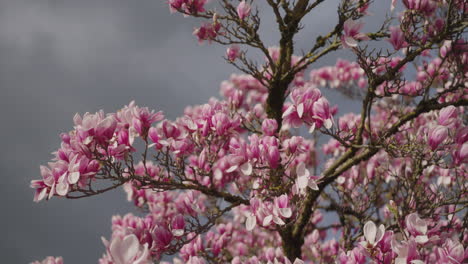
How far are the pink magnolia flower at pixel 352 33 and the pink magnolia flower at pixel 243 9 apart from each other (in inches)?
37.8

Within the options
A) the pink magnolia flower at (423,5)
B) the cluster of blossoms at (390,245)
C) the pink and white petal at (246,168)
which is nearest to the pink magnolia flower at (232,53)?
the pink and white petal at (246,168)

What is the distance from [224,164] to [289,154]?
60.6 inches

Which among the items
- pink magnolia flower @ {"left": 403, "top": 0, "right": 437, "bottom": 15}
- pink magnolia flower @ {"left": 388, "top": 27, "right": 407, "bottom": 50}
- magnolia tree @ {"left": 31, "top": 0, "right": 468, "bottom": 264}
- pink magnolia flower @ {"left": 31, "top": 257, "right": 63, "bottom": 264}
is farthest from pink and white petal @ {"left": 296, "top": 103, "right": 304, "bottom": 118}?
pink magnolia flower @ {"left": 31, "top": 257, "right": 63, "bottom": 264}

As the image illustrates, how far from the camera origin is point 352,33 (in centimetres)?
336

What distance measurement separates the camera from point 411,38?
11.7 feet

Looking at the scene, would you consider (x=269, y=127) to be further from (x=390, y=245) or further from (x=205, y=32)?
(x=205, y=32)

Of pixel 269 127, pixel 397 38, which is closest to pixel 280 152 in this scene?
pixel 269 127

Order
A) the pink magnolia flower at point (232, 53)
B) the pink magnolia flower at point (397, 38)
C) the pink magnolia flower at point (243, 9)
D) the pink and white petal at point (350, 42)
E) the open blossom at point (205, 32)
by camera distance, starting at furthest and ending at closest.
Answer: the open blossom at point (205, 32) → the pink magnolia flower at point (232, 53) → the pink magnolia flower at point (243, 9) → the pink magnolia flower at point (397, 38) → the pink and white petal at point (350, 42)

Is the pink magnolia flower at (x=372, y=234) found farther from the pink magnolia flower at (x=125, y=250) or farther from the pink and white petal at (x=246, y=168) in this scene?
the pink magnolia flower at (x=125, y=250)

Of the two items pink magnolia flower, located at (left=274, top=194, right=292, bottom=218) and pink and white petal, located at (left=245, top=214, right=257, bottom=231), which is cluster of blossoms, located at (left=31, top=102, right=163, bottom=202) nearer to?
pink and white petal, located at (left=245, top=214, right=257, bottom=231)

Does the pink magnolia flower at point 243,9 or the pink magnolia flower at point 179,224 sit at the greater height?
the pink magnolia flower at point 243,9

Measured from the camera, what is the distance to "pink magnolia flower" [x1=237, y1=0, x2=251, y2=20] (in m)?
3.85

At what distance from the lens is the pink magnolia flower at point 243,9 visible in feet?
12.6

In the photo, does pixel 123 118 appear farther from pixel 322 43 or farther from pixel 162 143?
pixel 322 43
